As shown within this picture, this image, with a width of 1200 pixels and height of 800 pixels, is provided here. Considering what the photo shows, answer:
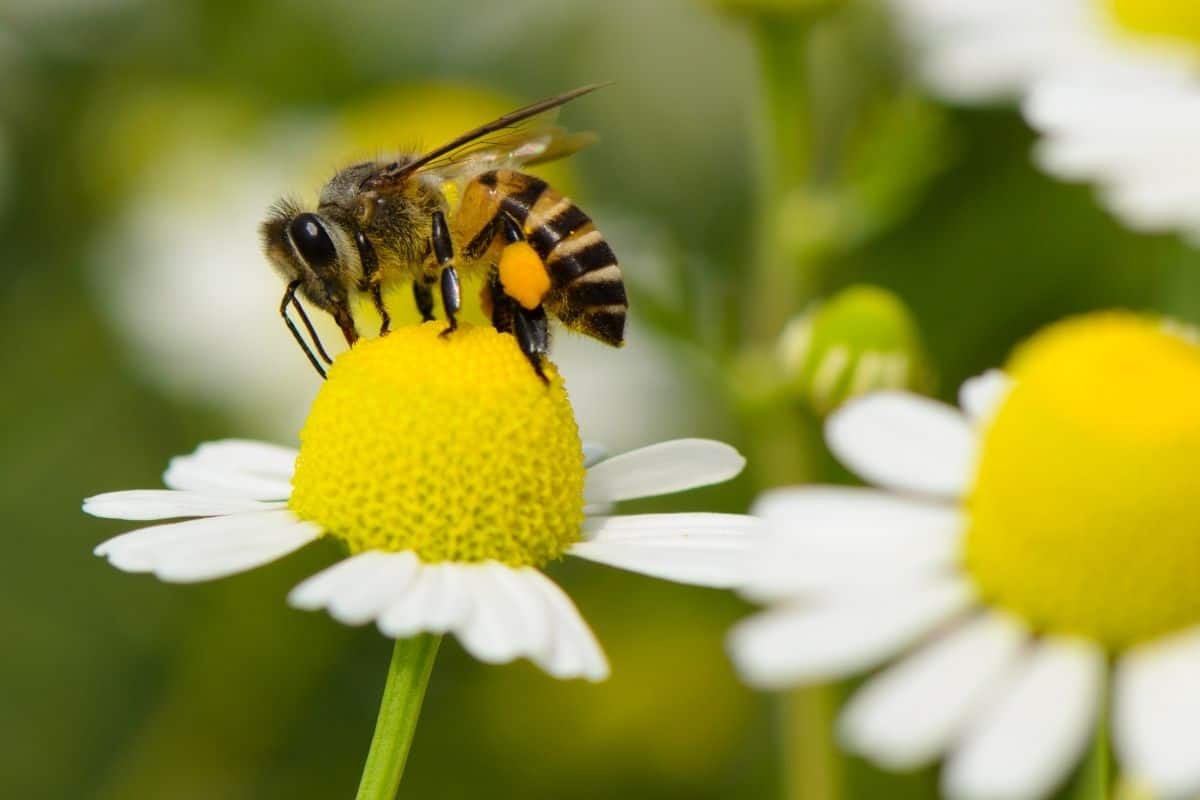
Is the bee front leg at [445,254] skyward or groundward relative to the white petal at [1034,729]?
skyward

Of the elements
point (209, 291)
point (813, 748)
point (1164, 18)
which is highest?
point (1164, 18)

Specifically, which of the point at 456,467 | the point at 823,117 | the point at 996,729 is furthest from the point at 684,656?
the point at 996,729

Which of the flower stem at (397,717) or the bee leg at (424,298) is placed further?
the bee leg at (424,298)

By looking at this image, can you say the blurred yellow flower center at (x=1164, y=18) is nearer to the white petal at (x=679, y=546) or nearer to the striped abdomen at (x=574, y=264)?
the striped abdomen at (x=574, y=264)

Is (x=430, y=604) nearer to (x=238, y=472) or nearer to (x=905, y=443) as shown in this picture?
(x=905, y=443)

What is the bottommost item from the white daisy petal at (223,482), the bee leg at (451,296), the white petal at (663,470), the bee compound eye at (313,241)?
the white petal at (663,470)

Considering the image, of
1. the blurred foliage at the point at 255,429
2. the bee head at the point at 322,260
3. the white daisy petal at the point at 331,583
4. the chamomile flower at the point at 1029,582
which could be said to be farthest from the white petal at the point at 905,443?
the blurred foliage at the point at 255,429

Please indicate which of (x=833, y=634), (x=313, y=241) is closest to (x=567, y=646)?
(x=833, y=634)

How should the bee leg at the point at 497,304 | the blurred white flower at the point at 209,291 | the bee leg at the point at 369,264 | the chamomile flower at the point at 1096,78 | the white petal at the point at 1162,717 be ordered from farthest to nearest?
the blurred white flower at the point at 209,291 < the bee leg at the point at 369,264 < the bee leg at the point at 497,304 < the chamomile flower at the point at 1096,78 < the white petal at the point at 1162,717
